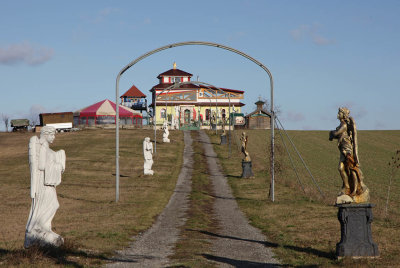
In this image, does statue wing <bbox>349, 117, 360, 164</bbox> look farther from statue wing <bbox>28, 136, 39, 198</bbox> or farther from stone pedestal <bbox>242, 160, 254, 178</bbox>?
stone pedestal <bbox>242, 160, 254, 178</bbox>

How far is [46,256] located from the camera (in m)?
13.2

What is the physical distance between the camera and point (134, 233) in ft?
60.6

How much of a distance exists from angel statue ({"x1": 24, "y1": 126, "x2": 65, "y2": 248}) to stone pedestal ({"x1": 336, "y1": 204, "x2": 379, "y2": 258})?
268 inches

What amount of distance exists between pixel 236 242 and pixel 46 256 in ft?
18.9

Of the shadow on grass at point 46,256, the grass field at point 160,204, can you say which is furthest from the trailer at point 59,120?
the shadow on grass at point 46,256

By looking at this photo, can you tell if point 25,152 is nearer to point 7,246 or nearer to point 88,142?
point 88,142

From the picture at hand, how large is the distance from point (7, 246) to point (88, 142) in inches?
2158

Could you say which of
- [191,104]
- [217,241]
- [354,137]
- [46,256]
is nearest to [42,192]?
[46,256]

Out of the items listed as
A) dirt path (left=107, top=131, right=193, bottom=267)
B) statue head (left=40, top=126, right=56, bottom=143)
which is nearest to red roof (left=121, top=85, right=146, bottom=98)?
dirt path (left=107, top=131, right=193, bottom=267)

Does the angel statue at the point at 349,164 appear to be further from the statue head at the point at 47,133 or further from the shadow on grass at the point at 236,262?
the statue head at the point at 47,133

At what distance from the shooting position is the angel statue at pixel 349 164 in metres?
14.0

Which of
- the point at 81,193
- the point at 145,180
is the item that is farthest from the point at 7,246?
the point at 145,180

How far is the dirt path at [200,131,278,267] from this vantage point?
13.7 meters

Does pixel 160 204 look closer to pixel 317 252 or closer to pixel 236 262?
pixel 317 252
